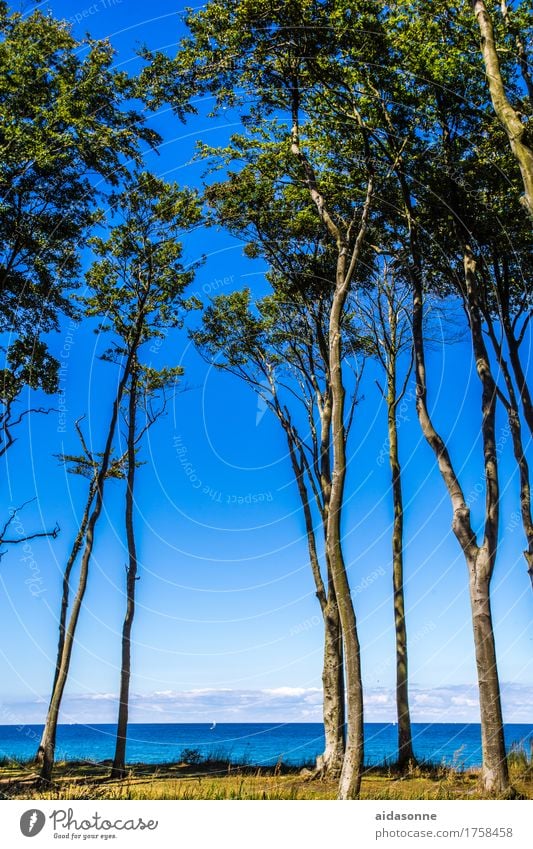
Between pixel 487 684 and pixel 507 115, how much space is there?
8.94 metres

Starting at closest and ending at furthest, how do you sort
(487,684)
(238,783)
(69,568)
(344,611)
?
(344,611), (487,684), (238,783), (69,568)

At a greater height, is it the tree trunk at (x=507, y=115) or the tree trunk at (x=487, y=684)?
the tree trunk at (x=507, y=115)

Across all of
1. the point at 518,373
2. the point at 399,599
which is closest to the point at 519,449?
the point at 518,373

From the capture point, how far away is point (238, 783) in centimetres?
1440

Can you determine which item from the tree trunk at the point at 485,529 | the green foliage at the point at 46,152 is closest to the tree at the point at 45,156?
the green foliage at the point at 46,152

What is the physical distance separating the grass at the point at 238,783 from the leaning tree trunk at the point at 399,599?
2.30 feet

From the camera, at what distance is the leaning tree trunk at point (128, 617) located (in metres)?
17.8

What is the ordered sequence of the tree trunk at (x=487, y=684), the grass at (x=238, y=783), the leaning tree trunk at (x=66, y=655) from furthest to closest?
the leaning tree trunk at (x=66, y=655) < the grass at (x=238, y=783) < the tree trunk at (x=487, y=684)

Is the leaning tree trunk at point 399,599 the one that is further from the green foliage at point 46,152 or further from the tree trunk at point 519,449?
the green foliage at point 46,152

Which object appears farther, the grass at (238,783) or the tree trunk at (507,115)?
the grass at (238,783)

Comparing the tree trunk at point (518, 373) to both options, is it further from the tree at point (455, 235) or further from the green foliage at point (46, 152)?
the green foliage at point (46, 152)

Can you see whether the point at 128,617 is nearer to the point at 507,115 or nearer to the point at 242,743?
the point at 507,115
